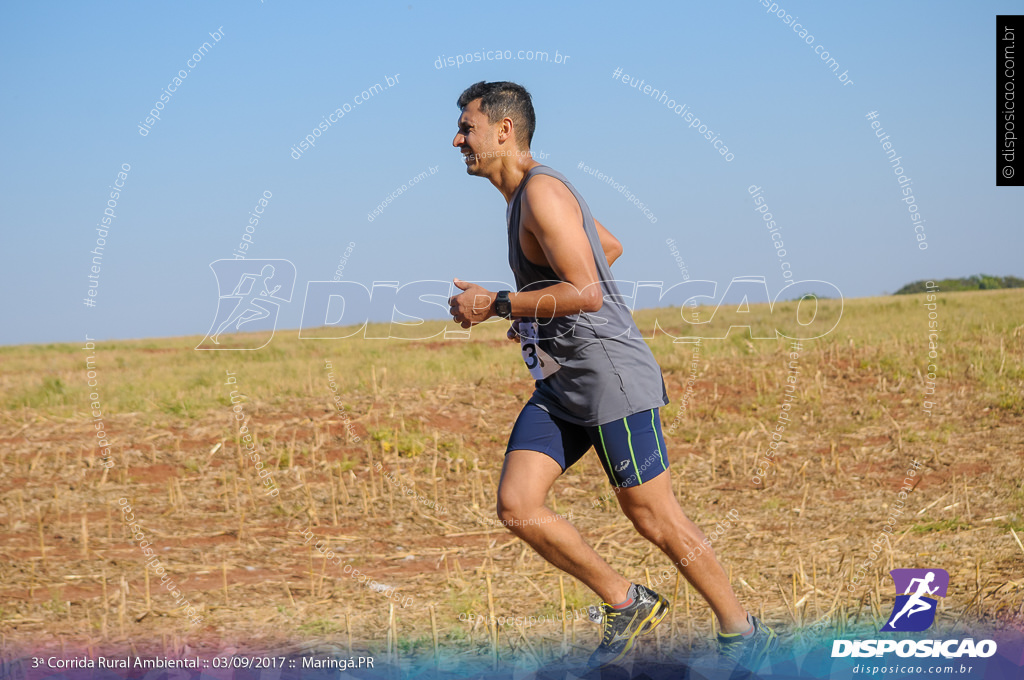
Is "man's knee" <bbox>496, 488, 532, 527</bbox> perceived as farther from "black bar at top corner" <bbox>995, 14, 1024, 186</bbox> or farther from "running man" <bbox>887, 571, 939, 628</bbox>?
"black bar at top corner" <bbox>995, 14, 1024, 186</bbox>

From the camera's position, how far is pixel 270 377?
14641 mm

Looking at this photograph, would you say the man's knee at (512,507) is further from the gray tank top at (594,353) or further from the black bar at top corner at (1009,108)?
the black bar at top corner at (1009,108)

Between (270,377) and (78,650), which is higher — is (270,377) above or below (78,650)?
above

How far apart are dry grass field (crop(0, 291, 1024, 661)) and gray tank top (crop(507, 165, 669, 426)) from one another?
1.14m

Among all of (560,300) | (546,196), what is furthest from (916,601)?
(546,196)

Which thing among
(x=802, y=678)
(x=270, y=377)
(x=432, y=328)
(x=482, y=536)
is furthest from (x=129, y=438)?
(x=432, y=328)

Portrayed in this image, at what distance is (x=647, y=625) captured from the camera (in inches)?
143

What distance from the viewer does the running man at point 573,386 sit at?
3379 millimetres

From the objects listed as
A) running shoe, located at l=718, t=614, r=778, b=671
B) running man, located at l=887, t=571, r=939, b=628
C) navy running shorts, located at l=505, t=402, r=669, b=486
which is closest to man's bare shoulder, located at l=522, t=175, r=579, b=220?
navy running shorts, located at l=505, t=402, r=669, b=486

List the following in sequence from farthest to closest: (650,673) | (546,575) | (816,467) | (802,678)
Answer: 1. (816,467)
2. (546,575)
3. (650,673)
4. (802,678)

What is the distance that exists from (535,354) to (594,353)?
0.29 meters

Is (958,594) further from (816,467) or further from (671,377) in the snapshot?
(671,377)

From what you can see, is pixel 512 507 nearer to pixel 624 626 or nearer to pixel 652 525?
pixel 652 525

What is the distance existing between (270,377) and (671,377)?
6.47 meters
